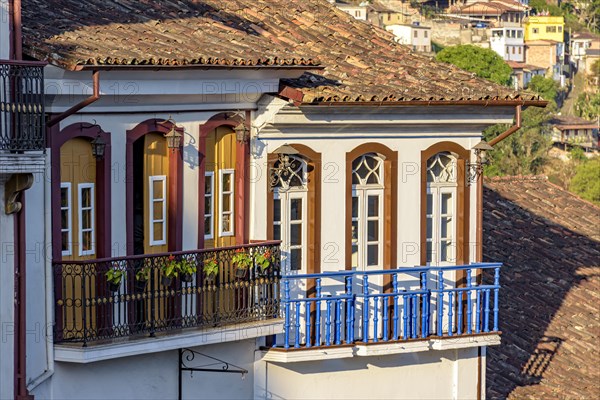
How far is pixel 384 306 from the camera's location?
27453 mm

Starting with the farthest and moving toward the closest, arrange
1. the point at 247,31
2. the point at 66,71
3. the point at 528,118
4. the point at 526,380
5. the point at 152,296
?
the point at 528,118, the point at 526,380, the point at 247,31, the point at 152,296, the point at 66,71

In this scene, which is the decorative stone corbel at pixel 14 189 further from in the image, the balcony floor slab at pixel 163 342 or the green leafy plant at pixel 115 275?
the balcony floor slab at pixel 163 342

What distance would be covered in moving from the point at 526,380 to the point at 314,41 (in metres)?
6.50

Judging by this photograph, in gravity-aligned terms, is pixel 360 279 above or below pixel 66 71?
below

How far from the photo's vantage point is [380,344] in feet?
88.9

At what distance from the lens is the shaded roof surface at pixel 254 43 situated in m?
23.3

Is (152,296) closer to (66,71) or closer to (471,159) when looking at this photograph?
(66,71)

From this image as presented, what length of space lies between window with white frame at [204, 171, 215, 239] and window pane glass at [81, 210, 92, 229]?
1956 mm

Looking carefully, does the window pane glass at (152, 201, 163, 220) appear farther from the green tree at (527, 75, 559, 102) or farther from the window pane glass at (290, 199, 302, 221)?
the green tree at (527, 75, 559, 102)

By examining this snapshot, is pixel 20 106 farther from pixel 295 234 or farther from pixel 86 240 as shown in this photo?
pixel 295 234

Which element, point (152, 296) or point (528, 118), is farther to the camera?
point (528, 118)

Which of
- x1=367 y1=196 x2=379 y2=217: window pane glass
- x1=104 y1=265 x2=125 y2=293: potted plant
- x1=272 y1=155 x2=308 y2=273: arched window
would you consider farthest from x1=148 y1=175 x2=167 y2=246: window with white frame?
x1=367 y1=196 x2=379 y2=217: window pane glass

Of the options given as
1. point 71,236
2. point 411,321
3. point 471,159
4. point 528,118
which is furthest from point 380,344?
point 528,118

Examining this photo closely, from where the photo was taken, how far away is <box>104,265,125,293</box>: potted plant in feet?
77.3
